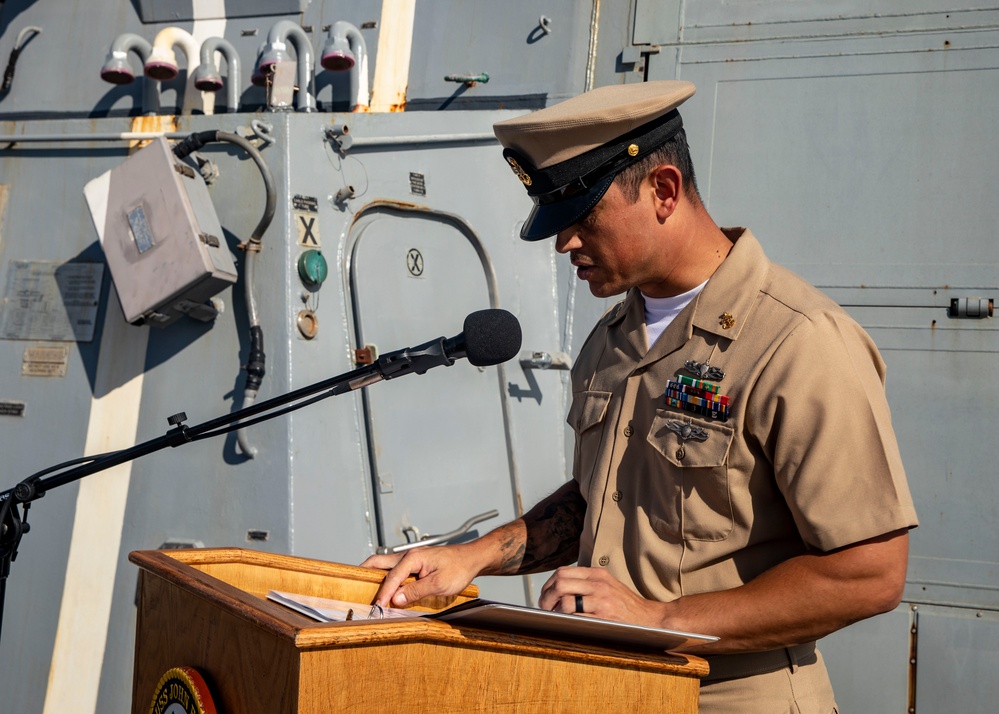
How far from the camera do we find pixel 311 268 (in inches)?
114

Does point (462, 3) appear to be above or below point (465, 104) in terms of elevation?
above

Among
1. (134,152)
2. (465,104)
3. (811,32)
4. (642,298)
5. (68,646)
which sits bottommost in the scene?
(68,646)

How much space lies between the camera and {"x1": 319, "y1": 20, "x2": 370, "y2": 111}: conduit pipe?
3.39m

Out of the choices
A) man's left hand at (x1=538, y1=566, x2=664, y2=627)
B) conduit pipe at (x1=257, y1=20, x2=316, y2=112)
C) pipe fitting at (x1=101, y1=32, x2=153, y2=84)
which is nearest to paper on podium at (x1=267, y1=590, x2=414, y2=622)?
man's left hand at (x1=538, y1=566, x2=664, y2=627)

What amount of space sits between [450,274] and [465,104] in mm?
702

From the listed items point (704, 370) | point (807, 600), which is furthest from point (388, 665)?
point (704, 370)

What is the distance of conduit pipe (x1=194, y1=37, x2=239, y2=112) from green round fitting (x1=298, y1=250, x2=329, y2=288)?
0.78 m

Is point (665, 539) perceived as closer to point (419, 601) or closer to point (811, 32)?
point (419, 601)

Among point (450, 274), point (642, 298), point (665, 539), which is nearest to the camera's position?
point (665, 539)

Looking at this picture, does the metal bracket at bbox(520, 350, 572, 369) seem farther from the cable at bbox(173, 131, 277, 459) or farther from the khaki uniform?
the khaki uniform

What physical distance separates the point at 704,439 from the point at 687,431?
4 cm

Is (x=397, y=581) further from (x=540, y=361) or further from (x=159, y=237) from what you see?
(x=540, y=361)

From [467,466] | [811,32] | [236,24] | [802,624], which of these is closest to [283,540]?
[467,466]

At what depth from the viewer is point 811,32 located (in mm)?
3539
